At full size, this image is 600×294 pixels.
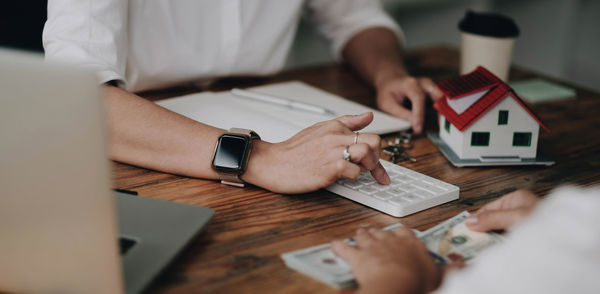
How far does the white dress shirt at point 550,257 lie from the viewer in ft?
1.69

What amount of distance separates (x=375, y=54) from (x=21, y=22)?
43.6 inches

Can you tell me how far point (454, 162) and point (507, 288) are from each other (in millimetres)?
542

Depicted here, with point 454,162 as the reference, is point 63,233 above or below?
above

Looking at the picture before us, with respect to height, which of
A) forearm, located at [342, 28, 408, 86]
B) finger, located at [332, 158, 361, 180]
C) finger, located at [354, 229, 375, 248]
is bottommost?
finger, located at [354, 229, 375, 248]

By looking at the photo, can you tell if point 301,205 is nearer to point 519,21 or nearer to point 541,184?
point 541,184

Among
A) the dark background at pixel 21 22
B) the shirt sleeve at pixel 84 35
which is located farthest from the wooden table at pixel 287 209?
the dark background at pixel 21 22

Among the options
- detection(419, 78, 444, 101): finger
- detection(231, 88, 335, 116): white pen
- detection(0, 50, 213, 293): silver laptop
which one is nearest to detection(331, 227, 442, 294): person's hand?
detection(0, 50, 213, 293): silver laptop

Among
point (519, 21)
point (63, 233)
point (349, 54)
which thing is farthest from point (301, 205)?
point (519, 21)

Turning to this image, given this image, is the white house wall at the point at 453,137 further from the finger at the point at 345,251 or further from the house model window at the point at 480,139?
the finger at the point at 345,251

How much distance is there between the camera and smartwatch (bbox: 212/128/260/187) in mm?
934

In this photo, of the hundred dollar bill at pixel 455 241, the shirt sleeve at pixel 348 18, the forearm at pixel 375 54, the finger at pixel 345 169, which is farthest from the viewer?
the shirt sleeve at pixel 348 18

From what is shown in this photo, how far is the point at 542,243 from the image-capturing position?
0.53 metres

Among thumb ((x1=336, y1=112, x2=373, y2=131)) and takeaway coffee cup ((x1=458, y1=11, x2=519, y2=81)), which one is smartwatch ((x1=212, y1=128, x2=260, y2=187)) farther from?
takeaway coffee cup ((x1=458, y1=11, x2=519, y2=81))

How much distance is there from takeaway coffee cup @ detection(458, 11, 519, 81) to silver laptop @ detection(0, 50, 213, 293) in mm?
1043
